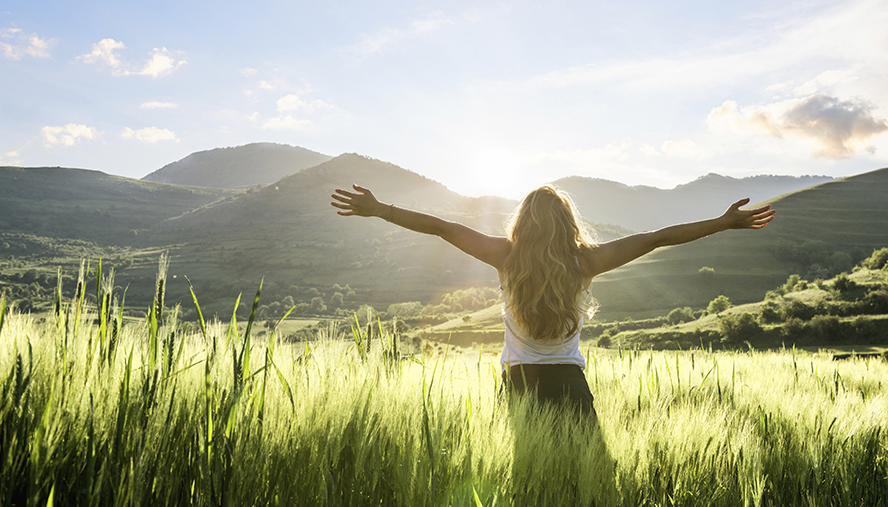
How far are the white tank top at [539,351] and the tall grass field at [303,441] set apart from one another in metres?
0.96

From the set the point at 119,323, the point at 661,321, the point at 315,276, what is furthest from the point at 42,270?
the point at 119,323

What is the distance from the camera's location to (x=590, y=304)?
378cm

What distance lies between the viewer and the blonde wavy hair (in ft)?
11.3

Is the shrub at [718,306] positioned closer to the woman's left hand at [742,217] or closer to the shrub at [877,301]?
the shrub at [877,301]

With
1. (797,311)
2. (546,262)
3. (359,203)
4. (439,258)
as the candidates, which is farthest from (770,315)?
(439,258)

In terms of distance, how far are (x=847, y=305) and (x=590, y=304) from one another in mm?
85564

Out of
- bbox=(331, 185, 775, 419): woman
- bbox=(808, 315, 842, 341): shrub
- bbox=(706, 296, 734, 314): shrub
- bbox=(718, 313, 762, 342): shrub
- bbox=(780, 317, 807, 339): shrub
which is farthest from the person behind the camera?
bbox=(706, 296, 734, 314): shrub

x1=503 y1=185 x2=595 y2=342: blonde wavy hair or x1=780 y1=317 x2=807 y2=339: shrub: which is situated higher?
x1=503 y1=185 x2=595 y2=342: blonde wavy hair

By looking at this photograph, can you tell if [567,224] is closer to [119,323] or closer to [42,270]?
[119,323]

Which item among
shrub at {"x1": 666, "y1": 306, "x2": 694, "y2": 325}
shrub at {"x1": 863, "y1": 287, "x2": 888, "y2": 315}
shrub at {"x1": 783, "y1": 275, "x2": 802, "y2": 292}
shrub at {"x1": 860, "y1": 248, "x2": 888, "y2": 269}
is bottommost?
shrub at {"x1": 666, "y1": 306, "x2": 694, "y2": 325}

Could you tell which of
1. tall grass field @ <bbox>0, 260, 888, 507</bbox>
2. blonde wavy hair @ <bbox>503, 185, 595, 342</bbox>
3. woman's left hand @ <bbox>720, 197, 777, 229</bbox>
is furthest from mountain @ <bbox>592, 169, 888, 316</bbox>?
tall grass field @ <bbox>0, 260, 888, 507</bbox>

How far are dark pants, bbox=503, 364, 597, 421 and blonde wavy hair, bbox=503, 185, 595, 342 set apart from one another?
0.24m

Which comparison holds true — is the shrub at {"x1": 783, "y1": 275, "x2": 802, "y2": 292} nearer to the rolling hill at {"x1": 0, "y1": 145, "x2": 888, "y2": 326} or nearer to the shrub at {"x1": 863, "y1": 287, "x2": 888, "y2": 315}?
the rolling hill at {"x1": 0, "y1": 145, "x2": 888, "y2": 326}

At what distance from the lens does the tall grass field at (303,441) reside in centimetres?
130
